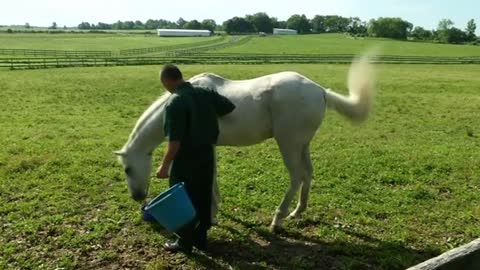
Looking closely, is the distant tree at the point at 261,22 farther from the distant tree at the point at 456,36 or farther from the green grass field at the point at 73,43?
the green grass field at the point at 73,43

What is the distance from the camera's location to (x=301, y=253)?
5.75 m

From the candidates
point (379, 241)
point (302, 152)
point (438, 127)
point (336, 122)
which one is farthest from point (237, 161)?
point (438, 127)

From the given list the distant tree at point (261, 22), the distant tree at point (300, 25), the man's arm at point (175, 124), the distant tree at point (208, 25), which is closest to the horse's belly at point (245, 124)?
the man's arm at point (175, 124)

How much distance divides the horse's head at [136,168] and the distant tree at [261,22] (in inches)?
6859

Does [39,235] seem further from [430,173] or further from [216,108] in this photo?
[430,173]

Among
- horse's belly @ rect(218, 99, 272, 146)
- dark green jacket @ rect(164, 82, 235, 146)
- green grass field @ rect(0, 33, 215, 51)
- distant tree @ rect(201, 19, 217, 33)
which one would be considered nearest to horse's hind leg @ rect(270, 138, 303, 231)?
horse's belly @ rect(218, 99, 272, 146)

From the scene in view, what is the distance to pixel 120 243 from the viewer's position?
5.94 m

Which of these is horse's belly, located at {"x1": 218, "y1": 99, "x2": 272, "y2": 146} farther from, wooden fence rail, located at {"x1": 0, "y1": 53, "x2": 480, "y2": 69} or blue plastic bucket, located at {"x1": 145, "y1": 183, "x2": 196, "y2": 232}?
wooden fence rail, located at {"x1": 0, "y1": 53, "x2": 480, "y2": 69}

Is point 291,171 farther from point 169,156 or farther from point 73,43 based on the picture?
point 73,43

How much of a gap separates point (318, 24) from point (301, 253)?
7510 inches

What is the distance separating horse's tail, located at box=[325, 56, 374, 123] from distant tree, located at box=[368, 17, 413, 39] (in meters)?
135

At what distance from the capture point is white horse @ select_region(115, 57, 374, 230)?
20.3ft

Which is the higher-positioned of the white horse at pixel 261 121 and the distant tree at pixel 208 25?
the white horse at pixel 261 121

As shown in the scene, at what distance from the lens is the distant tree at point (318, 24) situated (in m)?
186
